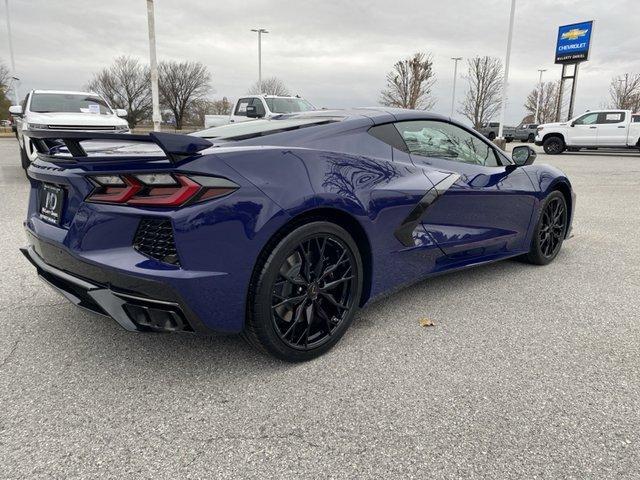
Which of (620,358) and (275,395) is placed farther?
(620,358)

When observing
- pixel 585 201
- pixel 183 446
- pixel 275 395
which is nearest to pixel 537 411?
pixel 275 395

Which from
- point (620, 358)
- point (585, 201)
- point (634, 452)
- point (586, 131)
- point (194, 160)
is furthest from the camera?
point (586, 131)

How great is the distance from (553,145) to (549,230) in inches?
769

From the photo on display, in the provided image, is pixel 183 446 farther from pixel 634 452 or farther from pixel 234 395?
pixel 634 452

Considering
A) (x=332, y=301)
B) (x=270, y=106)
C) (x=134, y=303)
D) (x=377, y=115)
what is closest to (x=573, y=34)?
(x=270, y=106)

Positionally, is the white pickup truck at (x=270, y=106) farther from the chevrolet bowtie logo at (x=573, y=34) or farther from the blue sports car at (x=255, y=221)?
the chevrolet bowtie logo at (x=573, y=34)

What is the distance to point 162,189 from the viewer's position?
6.59ft

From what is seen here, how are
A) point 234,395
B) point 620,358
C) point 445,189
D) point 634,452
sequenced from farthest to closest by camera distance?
point 445,189, point 620,358, point 234,395, point 634,452

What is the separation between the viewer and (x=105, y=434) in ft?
6.22

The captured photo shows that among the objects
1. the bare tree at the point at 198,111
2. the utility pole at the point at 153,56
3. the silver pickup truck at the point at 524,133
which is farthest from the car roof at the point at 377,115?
the bare tree at the point at 198,111

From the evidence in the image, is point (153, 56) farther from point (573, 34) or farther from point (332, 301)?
point (573, 34)

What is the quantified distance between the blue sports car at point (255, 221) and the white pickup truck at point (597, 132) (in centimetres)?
2020

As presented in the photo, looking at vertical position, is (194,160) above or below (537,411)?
above

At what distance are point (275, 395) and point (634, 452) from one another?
1477mm
